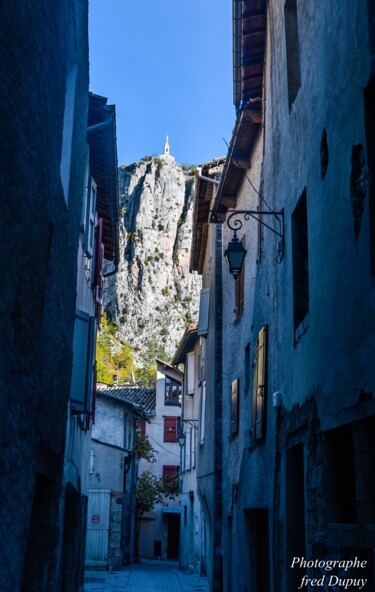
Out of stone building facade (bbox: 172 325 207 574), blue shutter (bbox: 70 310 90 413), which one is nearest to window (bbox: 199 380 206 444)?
stone building facade (bbox: 172 325 207 574)

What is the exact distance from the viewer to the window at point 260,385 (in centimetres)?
902

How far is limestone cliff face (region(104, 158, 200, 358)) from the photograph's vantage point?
74.6m

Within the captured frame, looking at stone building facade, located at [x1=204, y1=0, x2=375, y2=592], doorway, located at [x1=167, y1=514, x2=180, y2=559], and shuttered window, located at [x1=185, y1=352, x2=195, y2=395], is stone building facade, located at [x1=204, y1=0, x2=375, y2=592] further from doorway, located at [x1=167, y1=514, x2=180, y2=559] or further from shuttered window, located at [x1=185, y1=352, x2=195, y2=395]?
doorway, located at [x1=167, y1=514, x2=180, y2=559]

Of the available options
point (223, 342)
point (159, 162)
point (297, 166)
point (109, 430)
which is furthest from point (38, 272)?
point (159, 162)

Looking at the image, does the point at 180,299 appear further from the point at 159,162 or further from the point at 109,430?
the point at 109,430

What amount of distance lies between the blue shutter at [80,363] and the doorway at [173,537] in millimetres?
31157

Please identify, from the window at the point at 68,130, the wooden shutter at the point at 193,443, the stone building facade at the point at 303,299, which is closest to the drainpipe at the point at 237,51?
the stone building facade at the point at 303,299

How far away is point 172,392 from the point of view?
39.8 meters

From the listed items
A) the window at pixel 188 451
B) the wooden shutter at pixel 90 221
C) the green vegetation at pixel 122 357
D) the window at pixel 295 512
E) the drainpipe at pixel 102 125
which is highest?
the green vegetation at pixel 122 357

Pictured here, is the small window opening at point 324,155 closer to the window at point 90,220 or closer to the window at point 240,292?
the window at point 90,220

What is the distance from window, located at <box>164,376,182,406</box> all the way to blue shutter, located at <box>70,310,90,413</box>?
30392mm

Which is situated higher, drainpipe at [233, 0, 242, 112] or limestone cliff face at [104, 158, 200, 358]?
limestone cliff face at [104, 158, 200, 358]

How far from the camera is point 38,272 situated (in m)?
5.16

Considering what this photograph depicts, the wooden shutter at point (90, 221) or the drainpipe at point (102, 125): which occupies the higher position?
the drainpipe at point (102, 125)
